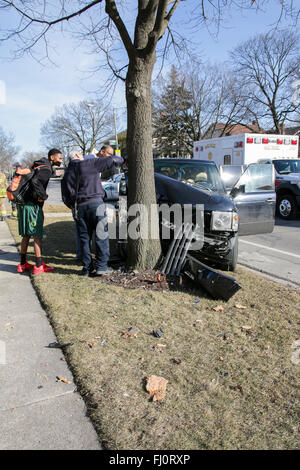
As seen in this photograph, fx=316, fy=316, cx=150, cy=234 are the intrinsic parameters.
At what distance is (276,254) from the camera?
626cm

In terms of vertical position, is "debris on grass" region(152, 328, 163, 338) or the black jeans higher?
the black jeans

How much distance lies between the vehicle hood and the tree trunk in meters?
0.39

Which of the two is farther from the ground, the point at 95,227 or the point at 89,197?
the point at 89,197

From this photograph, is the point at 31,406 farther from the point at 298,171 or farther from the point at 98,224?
the point at 298,171

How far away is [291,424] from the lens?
198 cm

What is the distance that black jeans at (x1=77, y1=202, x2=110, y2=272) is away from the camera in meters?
4.39

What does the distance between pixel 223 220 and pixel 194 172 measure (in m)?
1.97

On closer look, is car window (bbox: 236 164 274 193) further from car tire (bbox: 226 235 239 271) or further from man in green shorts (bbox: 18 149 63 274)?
man in green shorts (bbox: 18 149 63 274)

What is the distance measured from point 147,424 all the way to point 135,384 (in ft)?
1.27

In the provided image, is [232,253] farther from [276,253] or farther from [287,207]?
[287,207]

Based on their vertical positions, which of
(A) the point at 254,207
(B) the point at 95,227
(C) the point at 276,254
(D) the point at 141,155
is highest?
(D) the point at 141,155

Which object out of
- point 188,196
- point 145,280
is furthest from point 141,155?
point 145,280

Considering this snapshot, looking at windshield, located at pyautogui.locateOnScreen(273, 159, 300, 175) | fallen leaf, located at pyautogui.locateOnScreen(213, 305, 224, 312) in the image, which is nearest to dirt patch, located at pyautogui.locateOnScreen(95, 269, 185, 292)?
fallen leaf, located at pyautogui.locateOnScreen(213, 305, 224, 312)
